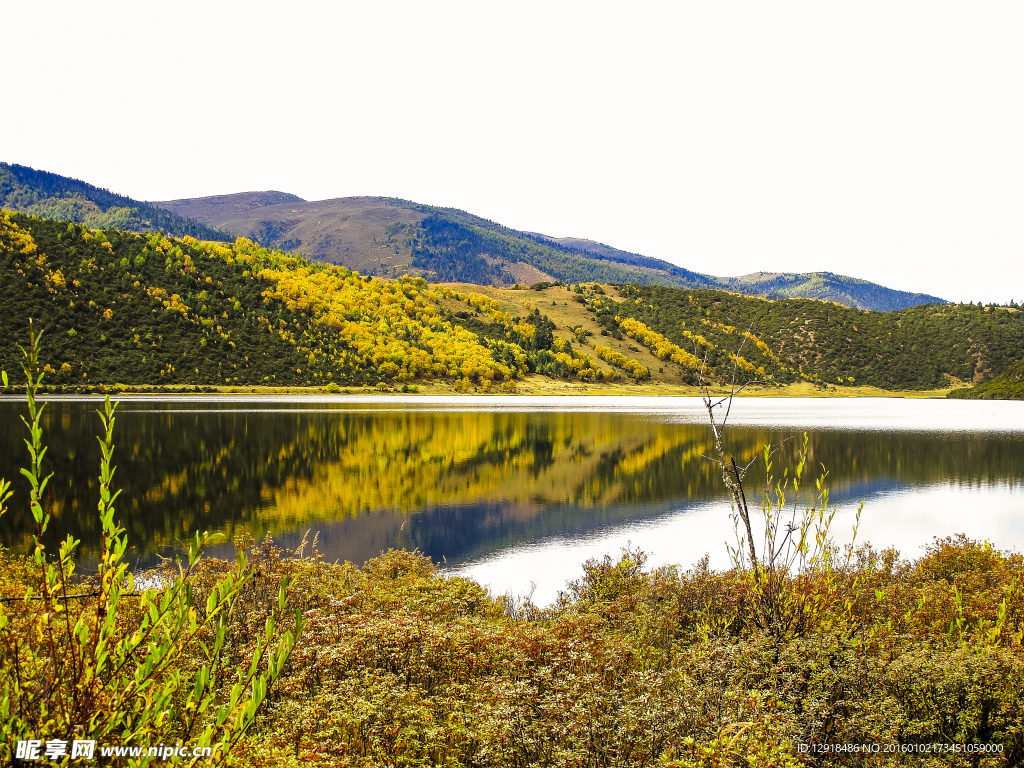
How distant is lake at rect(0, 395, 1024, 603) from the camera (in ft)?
64.1

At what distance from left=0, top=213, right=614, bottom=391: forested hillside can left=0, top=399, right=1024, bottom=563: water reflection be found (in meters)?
45.5

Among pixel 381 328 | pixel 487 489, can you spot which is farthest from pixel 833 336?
pixel 487 489

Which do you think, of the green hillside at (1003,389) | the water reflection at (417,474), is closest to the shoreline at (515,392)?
the green hillside at (1003,389)

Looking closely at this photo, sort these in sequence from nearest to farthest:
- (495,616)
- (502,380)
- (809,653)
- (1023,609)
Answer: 1. (809,653)
2. (1023,609)
3. (495,616)
4. (502,380)

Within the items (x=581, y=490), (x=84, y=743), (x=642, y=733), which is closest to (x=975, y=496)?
(x=581, y=490)

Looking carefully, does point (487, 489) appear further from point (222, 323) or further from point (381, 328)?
point (381, 328)

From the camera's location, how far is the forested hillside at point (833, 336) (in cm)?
15175

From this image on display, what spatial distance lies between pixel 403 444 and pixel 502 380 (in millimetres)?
90972

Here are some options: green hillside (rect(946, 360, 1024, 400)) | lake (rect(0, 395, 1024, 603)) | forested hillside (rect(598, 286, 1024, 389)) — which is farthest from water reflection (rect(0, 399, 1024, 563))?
forested hillside (rect(598, 286, 1024, 389))

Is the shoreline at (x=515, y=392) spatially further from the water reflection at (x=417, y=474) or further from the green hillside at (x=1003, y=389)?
the water reflection at (x=417, y=474)

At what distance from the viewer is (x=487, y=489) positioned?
2792 cm

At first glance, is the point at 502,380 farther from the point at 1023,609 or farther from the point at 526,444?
the point at 1023,609

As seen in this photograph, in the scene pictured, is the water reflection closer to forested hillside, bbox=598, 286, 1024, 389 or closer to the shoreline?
the shoreline

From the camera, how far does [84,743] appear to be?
10.4 feet
